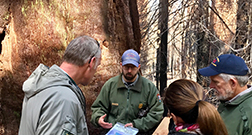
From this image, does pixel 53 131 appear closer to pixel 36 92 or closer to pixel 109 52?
pixel 36 92

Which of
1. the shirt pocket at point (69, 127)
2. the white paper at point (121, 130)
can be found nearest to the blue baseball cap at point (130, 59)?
the white paper at point (121, 130)

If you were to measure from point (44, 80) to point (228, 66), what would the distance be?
6.01 feet

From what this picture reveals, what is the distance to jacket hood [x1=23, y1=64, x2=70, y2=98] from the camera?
4.91ft

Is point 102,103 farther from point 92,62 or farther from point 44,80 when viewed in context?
point 44,80

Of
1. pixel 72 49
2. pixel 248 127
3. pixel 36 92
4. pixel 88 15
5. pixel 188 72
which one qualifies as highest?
pixel 88 15

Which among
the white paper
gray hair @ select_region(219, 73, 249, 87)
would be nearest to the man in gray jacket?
the white paper

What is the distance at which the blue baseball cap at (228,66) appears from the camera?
7.16 feet

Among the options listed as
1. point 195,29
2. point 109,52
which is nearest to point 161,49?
point 195,29

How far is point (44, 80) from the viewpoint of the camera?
153 centimetres

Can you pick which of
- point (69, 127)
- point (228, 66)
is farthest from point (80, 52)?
point (228, 66)

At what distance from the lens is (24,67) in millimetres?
3164

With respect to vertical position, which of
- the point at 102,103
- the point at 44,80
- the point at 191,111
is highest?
the point at 44,80

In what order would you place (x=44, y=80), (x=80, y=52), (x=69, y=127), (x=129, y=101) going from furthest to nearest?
(x=129, y=101), (x=80, y=52), (x=44, y=80), (x=69, y=127)

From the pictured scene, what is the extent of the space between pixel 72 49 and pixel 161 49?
5097mm
